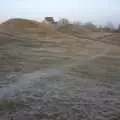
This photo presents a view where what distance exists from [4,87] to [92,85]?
206cm

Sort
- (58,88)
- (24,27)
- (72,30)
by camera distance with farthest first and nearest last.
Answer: (72,30) < (24,27) < (58,88)

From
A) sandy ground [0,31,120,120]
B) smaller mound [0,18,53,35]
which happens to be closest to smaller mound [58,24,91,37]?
smaller mound [0,18,53,35]

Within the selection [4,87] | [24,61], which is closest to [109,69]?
[24,61]

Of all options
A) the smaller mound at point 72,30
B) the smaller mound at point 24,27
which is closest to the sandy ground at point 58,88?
the smaller mound at point 24,27

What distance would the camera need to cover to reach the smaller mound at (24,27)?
19375mm

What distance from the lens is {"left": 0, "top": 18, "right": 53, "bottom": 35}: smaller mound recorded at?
19.4 m

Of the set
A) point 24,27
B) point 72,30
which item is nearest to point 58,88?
point 24,27

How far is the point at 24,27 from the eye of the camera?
20531 mm

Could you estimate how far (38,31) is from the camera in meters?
19.7

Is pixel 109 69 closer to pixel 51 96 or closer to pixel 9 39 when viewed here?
pixel 51 96

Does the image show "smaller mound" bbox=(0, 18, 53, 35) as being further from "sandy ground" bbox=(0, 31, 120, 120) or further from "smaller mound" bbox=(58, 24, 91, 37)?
"sandy ground" bbox=(0, 31, 120, 120)

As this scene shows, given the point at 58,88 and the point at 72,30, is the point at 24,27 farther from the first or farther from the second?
the point at 58,88

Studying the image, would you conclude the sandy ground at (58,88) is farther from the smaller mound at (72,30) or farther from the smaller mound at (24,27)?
the smaller mound at (72,30)

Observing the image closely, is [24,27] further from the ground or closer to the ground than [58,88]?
further from the ground
